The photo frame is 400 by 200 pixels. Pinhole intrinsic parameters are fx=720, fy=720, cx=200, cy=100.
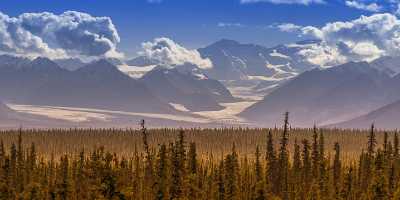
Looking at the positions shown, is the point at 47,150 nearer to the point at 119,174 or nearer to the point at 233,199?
the point at 233,199

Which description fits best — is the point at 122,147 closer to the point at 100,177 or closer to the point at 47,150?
the point at 47,150

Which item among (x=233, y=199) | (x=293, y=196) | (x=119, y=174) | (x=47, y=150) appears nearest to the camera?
(x=119, y=174)

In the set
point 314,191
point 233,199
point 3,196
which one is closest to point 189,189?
point 233,199

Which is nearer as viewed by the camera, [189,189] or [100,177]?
[100,177]

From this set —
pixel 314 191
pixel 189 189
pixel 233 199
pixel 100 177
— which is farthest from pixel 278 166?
pixel 100 177

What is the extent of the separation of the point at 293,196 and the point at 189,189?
17018 millimetres

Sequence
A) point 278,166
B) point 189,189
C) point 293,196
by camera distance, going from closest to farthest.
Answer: point 189,189, point 293,196, point 278,166

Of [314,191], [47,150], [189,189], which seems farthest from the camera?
[47,150]

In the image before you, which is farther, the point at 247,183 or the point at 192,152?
the point at 247,183

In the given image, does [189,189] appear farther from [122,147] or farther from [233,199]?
[122,147]

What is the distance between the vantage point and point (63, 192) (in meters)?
41.7

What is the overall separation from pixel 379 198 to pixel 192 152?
30.4 m

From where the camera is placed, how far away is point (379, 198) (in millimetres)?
41812

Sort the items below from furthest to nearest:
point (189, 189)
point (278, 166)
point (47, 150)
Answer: point (47, 150) < point (278, 166) < point (189, 189)
